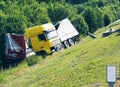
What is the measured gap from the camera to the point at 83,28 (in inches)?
1946

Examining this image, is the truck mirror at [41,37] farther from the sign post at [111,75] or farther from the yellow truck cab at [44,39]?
the sign post at [111,75]

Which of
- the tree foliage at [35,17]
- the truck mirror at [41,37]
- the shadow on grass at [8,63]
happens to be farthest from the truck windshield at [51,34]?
the tree foliage at [35,17]

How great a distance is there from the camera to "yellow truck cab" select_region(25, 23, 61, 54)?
33406mm

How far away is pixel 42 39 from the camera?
111 feet

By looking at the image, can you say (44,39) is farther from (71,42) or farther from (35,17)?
(35,17)

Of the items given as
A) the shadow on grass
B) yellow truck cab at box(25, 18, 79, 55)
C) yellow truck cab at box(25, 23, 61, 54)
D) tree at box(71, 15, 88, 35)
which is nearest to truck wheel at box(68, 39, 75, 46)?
yellow truck cab at box(25, 18, 79, 55)

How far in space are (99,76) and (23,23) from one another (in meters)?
25.5

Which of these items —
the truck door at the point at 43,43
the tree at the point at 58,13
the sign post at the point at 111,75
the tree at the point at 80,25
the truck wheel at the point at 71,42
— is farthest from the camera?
the tree at the point at 58,13

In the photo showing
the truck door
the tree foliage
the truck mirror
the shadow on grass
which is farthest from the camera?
the tree foliage

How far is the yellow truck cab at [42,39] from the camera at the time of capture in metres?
33.4

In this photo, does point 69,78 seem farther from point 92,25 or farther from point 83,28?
point 92,25

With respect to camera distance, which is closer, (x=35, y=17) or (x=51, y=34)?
(x=51, y=34)

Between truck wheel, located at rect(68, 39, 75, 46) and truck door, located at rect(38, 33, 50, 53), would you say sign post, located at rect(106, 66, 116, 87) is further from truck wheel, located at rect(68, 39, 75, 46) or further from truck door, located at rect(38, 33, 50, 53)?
truck wheel, located at rect(68, 39, 75, 46)

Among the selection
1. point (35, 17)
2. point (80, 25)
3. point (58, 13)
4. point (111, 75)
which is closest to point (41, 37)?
point (35, 17)
